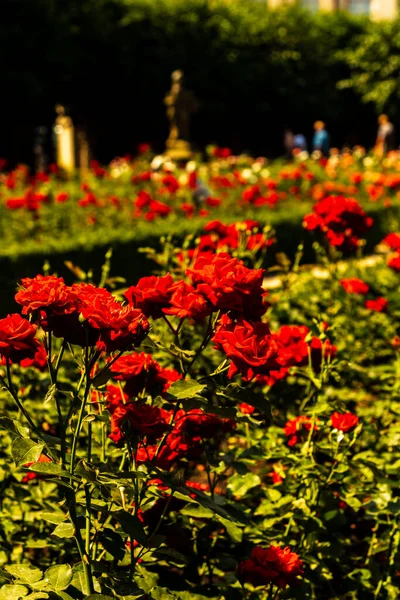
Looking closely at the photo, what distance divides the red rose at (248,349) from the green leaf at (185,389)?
0.09 m

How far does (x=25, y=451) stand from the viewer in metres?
1.66

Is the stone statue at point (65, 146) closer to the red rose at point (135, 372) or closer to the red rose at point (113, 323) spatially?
the red rose at point (135, 372)

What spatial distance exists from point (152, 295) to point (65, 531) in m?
0.50

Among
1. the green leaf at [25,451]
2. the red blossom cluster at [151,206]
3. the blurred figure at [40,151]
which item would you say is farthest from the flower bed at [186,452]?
the blurred figure at [40,151]

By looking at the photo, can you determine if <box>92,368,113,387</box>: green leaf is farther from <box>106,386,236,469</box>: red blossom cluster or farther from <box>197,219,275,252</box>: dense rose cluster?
<box>197,219,275,252</box>: dense rose cluster

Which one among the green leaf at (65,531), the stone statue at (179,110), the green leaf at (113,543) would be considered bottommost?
the green leaf at (113,543)

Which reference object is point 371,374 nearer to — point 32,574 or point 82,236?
point 32,574

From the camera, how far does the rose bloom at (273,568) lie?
1892 millimetres

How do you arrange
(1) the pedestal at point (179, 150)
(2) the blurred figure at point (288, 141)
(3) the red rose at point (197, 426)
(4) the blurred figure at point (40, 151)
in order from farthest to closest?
(2) the blurred figure at point (288, 141)
(4) the blurred figure at point (40, 151)
(1) the pedestal at point (179, 150)
(3) the red rose at point (197, 426)

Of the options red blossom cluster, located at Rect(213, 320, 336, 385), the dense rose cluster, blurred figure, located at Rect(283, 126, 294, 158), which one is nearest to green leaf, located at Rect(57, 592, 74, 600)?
red blossom cluster, located at Rect(213, 320, 336, 385)

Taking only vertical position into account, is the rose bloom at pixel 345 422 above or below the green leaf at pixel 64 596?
above

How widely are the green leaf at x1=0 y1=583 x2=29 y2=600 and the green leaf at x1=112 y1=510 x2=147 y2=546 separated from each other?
0.22 metres

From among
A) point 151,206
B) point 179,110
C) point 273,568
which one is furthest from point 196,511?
point 179,110

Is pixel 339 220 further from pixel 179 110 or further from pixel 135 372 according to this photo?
pixel 179 110
